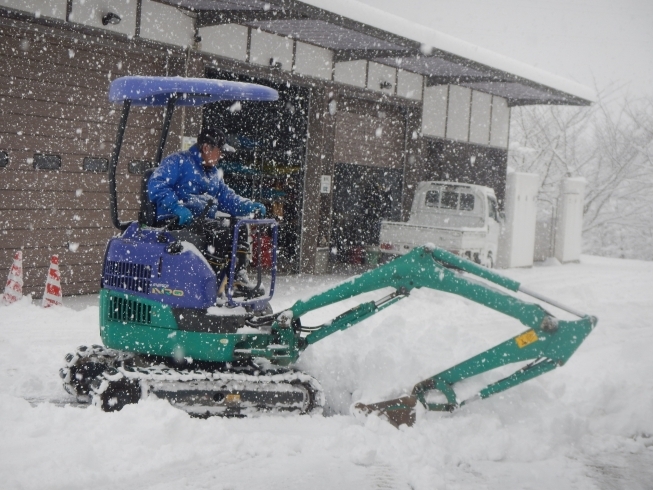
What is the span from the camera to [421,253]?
5.38 meters

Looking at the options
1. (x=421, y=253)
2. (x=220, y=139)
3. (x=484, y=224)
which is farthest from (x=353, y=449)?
(x=484, y=224)

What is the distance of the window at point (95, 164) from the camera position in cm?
1074

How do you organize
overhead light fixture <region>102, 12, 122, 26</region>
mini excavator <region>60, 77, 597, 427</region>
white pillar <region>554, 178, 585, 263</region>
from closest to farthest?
mini excavator <region>60, 77, 597, 427</region>, overhead light fixture <region>102, 12, 122, 26</region>, white pillar <region>554, 178, 585, 263</region>

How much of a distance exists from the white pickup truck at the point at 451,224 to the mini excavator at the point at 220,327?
8.36m

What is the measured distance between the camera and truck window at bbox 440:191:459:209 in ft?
53.3

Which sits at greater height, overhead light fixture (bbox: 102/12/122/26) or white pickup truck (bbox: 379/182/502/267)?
overhead light fixture (bbox: 102/12/122/26)

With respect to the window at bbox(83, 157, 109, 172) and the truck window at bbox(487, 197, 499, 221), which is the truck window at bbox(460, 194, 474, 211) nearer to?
the truck window at bbox(487, 197, 499, 221)

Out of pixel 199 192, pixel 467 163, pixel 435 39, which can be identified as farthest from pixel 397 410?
pixel 467 163

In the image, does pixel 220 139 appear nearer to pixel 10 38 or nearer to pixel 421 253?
pixel 421 253

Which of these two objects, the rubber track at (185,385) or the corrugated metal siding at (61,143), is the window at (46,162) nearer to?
the corrugated metal siding at (61,143)

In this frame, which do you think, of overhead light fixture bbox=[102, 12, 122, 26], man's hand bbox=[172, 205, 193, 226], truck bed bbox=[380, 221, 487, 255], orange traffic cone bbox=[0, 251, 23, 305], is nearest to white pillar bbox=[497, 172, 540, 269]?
truck bed bbox=[380, 221, 487, 255]

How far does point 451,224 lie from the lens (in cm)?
1608

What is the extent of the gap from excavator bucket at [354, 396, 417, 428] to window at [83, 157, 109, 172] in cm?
705

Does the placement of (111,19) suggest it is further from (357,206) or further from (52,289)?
(357,206)
